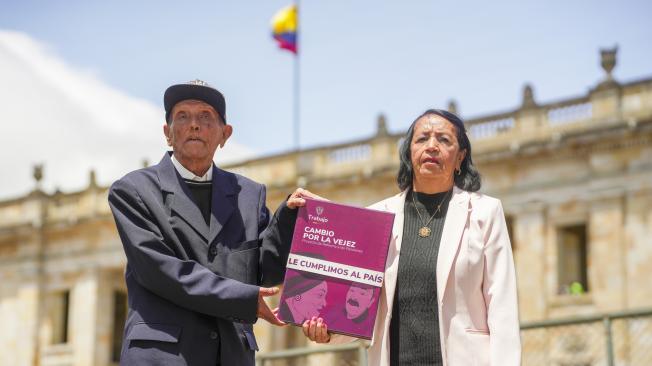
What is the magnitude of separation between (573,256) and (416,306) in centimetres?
2047

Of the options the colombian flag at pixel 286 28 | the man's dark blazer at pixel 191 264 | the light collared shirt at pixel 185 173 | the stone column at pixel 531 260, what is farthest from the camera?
the colombian flag at pixel 286 28

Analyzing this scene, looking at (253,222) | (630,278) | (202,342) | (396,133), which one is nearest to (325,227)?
(253,222)

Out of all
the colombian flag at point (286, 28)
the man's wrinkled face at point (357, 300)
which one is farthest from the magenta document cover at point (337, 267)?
the colombian flag at point (286, 28)

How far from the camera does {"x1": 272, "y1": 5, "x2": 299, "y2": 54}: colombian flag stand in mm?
29172

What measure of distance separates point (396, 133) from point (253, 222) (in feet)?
72.3

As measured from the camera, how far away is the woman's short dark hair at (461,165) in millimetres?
4598

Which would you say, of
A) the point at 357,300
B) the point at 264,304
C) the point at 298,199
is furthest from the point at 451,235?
the point at 264,304

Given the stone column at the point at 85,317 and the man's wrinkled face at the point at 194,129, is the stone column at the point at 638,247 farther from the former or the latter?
the man's wrinkled face at the point at 194,129

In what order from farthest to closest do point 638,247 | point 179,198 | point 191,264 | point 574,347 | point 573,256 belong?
point 573,256, point 638,247, point 574,347, point 179,198, point 191,264

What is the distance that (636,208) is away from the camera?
2242cm

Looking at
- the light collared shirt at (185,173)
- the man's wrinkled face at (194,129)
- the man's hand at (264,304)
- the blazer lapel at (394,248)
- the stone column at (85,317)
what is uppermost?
the stone column at (85,317)

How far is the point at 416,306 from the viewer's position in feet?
14.3

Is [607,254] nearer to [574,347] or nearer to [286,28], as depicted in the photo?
[574,347]

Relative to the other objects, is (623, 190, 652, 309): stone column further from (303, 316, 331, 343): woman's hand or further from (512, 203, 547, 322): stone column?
(303, 316, 331, 343): woman's hand
